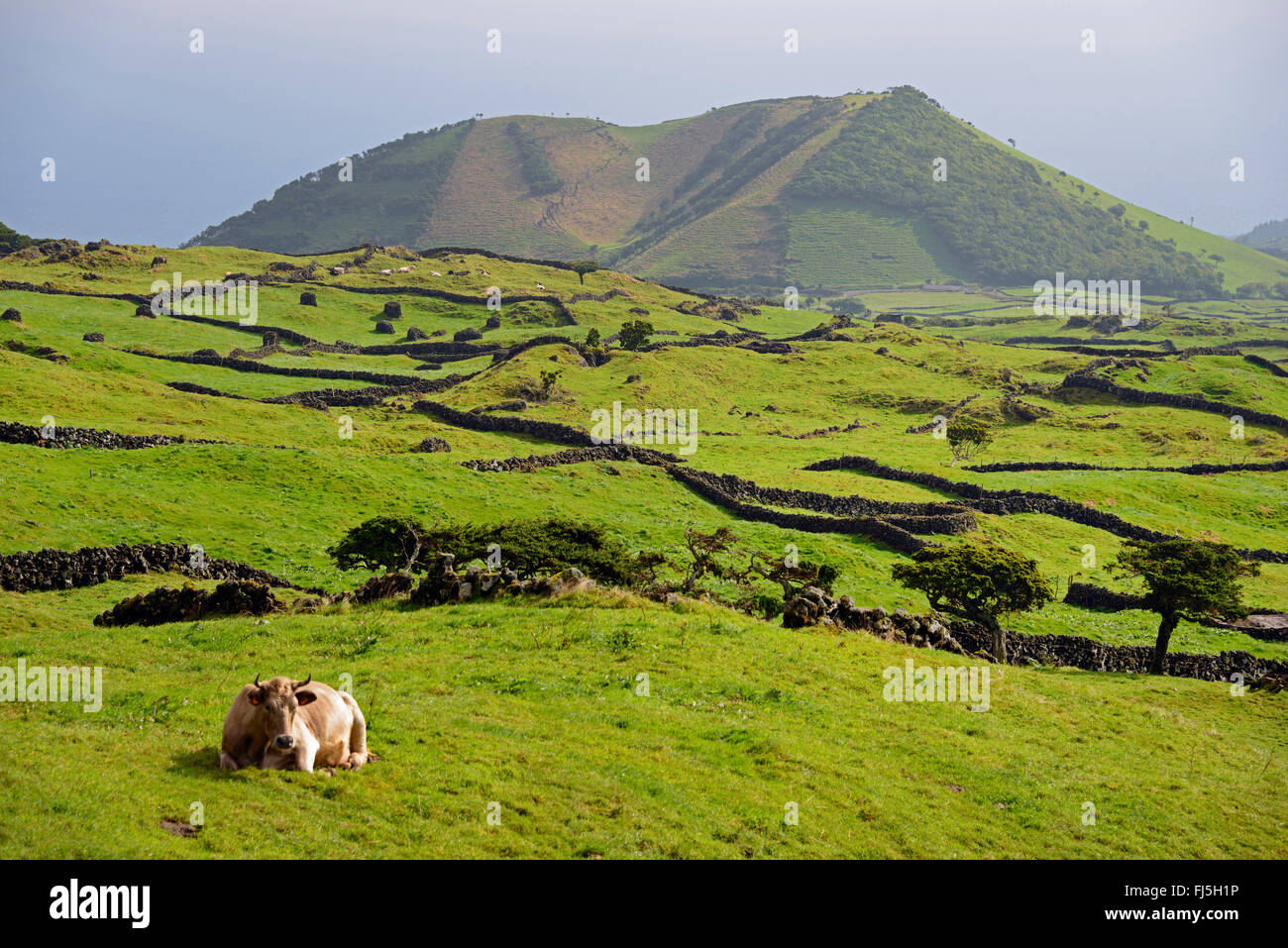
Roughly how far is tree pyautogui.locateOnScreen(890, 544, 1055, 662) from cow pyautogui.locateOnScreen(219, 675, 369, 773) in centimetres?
2722

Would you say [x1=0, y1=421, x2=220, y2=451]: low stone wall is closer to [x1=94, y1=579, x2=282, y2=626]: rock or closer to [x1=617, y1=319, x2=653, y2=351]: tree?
[x1=94, y1=579, x2=282, y2=626]: rock

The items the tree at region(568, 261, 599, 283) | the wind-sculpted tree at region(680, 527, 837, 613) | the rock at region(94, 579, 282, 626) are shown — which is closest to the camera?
the rock at region(94, 579, 282, 626)

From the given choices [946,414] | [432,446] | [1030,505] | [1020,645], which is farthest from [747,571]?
[946,414]

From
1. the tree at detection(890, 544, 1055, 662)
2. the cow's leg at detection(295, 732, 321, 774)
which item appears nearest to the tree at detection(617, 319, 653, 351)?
the tree at detection(890, 544, 1055, 662)

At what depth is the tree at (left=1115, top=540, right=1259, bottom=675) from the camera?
3453cm

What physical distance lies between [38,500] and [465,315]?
319ft

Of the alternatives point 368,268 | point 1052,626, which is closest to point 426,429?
point 1052,626

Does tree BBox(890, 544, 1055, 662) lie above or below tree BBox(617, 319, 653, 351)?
below

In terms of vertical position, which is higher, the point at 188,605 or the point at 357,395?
the point at 357,395

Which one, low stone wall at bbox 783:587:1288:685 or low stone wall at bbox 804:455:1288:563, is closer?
low stone wall at bbox 783:587:1288:685

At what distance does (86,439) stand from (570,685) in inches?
1532

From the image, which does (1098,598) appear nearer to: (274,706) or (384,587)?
(384,587)

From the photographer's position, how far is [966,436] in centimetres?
7419

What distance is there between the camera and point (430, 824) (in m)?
12.0
